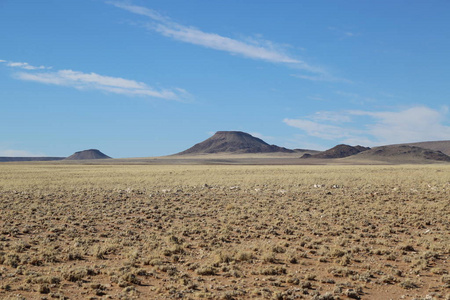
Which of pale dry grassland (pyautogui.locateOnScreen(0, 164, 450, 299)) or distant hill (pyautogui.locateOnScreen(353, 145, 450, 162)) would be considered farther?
distant hill (pyautogui.locateOnScreen(353, 145, 450, 162))

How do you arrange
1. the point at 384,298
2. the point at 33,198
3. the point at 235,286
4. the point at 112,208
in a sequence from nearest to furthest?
the point at 384,298
the point at 235,286
the point at 112,208
the point at 33,198

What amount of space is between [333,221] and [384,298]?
379 inches

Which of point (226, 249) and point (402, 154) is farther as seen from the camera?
point (402, 154)

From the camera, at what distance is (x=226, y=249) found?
1373 centimetres

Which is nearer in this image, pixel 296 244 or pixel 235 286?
pixel 235 286

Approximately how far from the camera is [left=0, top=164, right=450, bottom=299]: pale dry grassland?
9859 millimetres

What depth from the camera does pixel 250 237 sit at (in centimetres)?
1577

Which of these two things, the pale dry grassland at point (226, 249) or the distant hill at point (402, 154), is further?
the distant hill at point (402, 154)

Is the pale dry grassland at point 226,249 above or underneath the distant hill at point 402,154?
underneath

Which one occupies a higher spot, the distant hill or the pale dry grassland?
the distant hill

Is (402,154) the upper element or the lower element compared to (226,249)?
upper

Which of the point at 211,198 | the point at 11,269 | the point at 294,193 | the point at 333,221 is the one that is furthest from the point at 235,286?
the point at 294,193

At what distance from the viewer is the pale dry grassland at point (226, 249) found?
9859mm

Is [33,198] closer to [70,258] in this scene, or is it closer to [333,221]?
[70,258]
